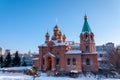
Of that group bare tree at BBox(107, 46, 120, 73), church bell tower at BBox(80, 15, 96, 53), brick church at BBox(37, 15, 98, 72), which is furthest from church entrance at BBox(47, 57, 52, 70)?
bare tree at BBox(107, 46, 120, 73)

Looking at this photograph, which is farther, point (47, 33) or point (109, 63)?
point (47, 33)

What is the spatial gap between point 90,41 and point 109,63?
795 centimetres

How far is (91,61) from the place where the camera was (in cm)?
3878

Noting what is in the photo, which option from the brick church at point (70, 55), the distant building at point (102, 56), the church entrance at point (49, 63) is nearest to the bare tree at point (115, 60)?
the distant building at point (102, 56)

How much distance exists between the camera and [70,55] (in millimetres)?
39656

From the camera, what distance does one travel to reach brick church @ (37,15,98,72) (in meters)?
38.9

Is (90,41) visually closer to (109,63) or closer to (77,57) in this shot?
(77,57)

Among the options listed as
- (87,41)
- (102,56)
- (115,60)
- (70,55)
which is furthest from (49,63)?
(102,56)

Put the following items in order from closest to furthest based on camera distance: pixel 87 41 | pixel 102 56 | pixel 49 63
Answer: pixel 87 41
pixel 49 63
pixel 102 56

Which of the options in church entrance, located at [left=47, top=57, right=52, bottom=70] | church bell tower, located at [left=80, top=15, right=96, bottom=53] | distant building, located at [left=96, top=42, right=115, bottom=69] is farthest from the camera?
distant building, located at [left=96, top=42, right=115, bottom=69]

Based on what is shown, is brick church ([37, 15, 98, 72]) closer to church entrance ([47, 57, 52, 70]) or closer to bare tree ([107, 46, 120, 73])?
church entrance ([47, 57, 52, 70])

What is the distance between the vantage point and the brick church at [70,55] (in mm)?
38938

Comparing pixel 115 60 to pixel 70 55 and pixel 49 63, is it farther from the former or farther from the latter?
pixel 49 63

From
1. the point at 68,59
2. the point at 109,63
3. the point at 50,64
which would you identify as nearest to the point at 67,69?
the point at 68,59
